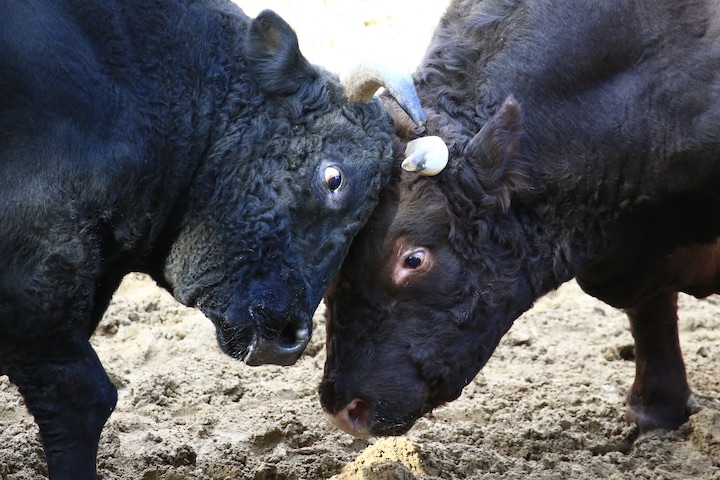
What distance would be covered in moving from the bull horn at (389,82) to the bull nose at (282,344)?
3.26 ft

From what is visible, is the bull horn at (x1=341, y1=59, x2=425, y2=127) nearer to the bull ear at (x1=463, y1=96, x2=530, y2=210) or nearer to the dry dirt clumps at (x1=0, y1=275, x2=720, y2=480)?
the bull ear at (x1=463, y1=96, x2=530, y2=210)

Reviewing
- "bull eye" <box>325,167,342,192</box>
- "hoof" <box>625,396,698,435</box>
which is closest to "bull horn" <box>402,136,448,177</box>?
"bull eye" <box>325,167,342,192</box>

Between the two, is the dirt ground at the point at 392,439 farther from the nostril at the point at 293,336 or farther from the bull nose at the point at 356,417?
the nostril at the point at 293,336

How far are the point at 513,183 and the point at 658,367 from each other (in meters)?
1.83

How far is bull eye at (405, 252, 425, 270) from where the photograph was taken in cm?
524

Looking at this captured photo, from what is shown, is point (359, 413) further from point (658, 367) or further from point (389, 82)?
point (658, 367)

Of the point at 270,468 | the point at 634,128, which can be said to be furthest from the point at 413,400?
the point at 634,128

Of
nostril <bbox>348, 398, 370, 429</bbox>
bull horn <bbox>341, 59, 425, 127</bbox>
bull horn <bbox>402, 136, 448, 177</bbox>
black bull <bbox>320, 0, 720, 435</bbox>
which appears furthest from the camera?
nostril <bbox>348, 398, 370, 429</bbox>

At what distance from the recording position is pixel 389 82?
502 centimetres

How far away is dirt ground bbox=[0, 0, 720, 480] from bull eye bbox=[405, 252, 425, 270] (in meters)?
0.95

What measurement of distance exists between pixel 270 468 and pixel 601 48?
2.46 m

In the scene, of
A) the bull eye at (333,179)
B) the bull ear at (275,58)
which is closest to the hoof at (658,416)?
the bull eye at (333,179)

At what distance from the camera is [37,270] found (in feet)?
15.1

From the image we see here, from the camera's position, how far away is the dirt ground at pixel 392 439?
19.0 ft
